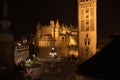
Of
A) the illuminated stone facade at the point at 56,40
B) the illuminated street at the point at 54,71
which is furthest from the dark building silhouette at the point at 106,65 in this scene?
the illuminated stone facade at the point at 56,40

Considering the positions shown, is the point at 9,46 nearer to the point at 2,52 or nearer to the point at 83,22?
the point at 2,52

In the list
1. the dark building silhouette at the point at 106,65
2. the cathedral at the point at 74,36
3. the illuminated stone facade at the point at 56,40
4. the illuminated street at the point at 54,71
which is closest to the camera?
the dark building silhouette at the point at 106,65

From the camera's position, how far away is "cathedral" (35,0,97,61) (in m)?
35.6

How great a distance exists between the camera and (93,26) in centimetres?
3544

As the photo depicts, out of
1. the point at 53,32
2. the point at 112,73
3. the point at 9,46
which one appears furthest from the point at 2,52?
the point at 53,32

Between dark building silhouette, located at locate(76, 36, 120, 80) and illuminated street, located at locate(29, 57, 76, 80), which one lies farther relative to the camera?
illuminated street, located at locate(29, 57, 76, 80)

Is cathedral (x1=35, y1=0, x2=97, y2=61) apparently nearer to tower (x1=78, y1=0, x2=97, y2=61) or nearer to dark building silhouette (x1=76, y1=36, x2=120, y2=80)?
tower (x1=78, y1=0, x2=97, y2=61)

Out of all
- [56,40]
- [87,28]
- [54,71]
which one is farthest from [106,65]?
[56,40]

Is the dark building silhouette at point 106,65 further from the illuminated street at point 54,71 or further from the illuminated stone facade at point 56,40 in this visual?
the illuminated stone facade at point 56,40

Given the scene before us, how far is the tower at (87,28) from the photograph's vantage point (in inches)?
1395

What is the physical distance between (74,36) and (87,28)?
1295 cm

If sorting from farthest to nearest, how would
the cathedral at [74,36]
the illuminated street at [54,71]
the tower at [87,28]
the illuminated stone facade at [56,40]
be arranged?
the illuminated stone facade at [56,40], the cathedral at [74,36], the tower at [87,28], the illuminated street at [54,71]

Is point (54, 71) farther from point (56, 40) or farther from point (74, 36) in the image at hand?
point (74, 36)

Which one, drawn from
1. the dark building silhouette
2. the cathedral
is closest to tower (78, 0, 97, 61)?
the cathedral
